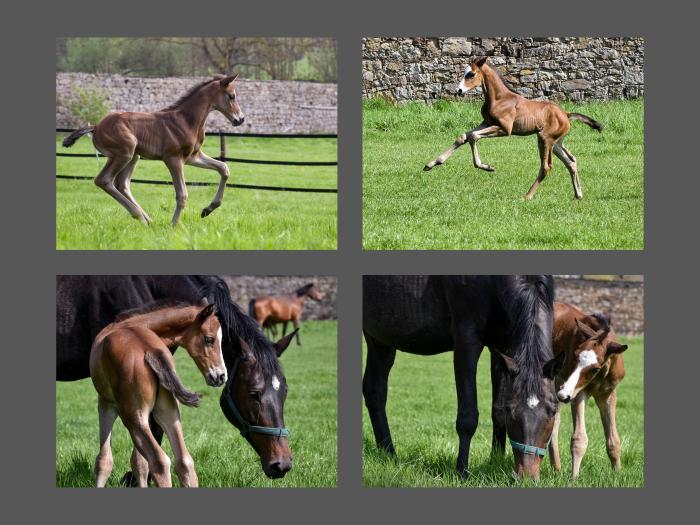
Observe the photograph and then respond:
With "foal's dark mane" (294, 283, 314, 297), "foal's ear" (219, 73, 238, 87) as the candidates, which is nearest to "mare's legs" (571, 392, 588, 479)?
"foal's ear" (219, 73, 238, 87)

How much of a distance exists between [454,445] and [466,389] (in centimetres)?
92

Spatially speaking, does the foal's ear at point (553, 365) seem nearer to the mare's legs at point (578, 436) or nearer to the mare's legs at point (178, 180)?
the mare's legs at point (578, 436)

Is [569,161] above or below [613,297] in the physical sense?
above

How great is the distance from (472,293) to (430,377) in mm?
3849

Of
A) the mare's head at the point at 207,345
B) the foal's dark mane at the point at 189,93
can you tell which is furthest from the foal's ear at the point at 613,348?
the foal's dark mane at the point at 189,93

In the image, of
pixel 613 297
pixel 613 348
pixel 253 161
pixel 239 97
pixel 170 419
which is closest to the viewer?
pixel 170 419

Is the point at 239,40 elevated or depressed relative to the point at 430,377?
elevated

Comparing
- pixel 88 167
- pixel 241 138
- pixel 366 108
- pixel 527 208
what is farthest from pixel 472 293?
pixel 88 167

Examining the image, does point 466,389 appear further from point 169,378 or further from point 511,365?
point 169,378

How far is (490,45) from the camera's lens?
11477 mm

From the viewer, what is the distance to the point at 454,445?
11531 mm

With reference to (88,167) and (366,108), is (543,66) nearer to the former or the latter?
(366,108)

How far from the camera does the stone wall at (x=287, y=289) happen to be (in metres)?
14.9

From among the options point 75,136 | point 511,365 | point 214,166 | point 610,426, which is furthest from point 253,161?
point 610,426
